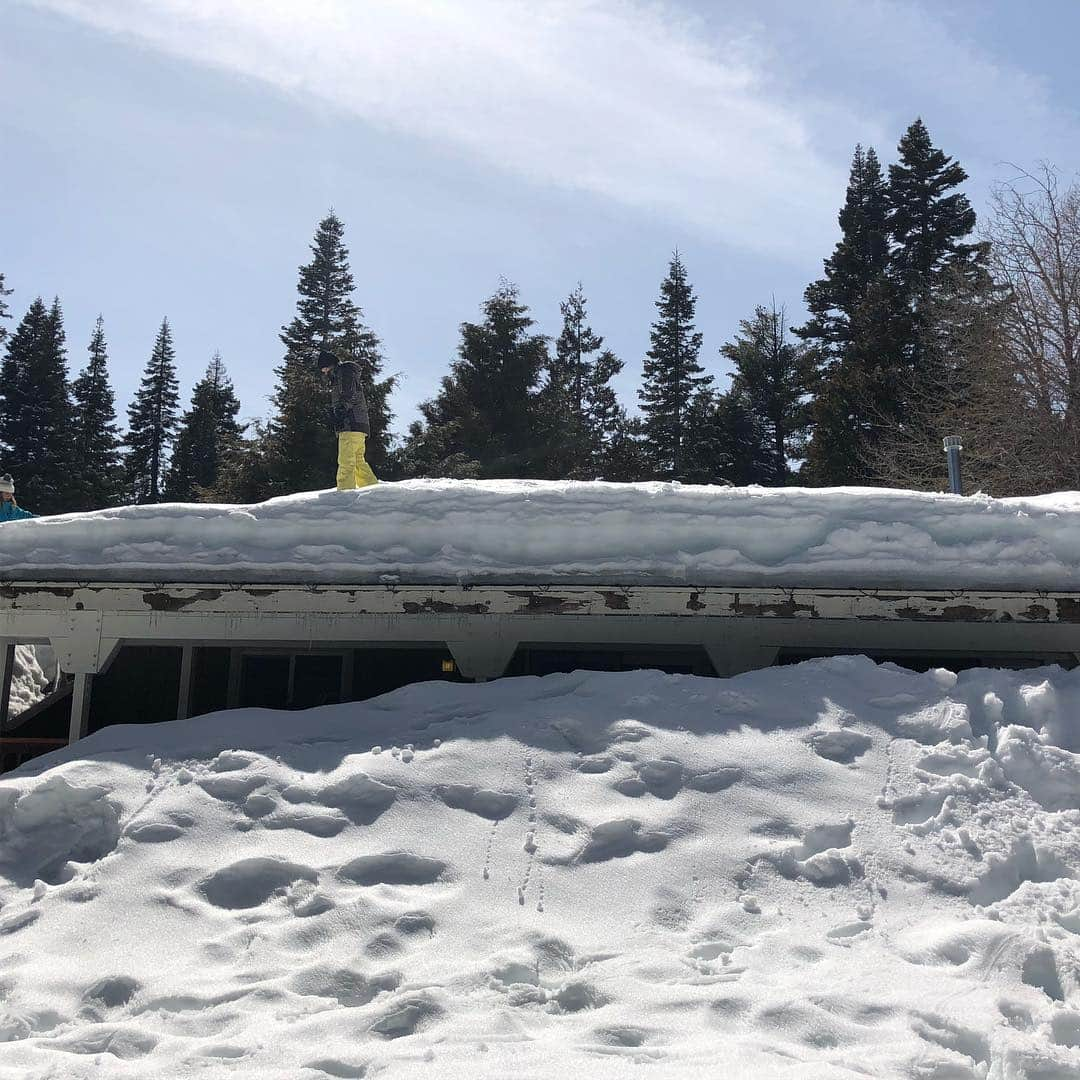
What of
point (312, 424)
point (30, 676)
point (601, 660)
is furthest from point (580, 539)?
point (312, 424)

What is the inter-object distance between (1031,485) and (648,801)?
15851 mm

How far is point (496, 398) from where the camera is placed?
2839 cm

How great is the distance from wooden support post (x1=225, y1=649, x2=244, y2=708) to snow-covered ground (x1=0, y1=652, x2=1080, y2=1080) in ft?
10.9

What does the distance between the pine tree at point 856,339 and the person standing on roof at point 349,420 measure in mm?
17052

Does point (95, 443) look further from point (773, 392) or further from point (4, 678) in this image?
point (4, 678)

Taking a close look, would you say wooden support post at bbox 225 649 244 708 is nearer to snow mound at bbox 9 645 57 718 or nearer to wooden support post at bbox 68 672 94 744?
wooden support post at bbox 68 672 94 744

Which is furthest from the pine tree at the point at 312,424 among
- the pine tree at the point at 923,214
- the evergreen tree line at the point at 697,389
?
the pine tree at the point at 923,214

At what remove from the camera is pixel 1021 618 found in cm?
608

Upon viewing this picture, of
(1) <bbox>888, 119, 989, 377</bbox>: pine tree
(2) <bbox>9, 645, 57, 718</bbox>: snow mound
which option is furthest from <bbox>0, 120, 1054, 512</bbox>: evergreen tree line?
(2) <bbox>9, 645, 57, 718</bbox>: snow mound

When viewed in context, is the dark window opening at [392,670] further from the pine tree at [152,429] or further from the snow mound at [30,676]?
the pine tree at [152,429]

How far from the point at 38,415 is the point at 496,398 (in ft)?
71.6

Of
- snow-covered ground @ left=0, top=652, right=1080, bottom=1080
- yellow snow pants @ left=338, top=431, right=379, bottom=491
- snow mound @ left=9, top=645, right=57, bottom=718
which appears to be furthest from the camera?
snow mound @ left=9, top=645, right=57, bottom=718

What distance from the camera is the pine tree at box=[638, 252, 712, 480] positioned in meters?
35.8

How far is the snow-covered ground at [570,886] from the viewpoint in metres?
2.93
